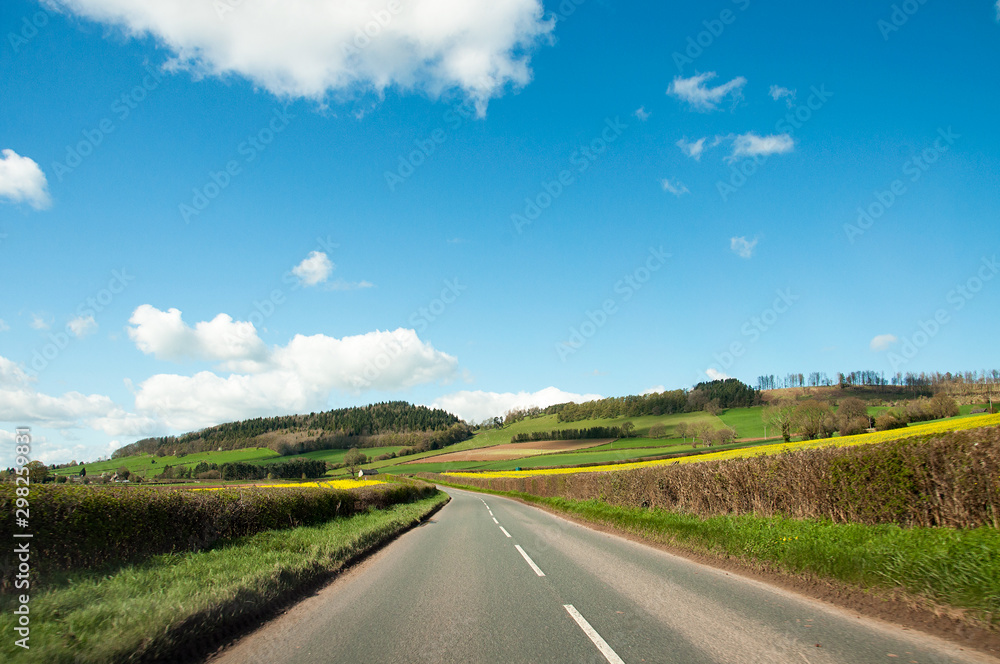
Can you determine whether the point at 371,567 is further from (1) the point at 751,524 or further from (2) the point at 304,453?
(2) the point at 304,453

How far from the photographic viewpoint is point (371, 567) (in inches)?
441

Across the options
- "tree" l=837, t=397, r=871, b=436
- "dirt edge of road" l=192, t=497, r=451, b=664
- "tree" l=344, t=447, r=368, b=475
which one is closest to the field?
"tree" l=344, t=447, r=368, b=475

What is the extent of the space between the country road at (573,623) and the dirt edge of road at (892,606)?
270mm

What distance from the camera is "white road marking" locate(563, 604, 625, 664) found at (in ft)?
15.9

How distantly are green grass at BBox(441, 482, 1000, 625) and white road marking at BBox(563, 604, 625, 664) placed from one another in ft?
13.5

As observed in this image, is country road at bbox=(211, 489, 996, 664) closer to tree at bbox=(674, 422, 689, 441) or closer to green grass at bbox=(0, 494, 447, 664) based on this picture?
green grass at bbox=(0, 494, 447, 664)

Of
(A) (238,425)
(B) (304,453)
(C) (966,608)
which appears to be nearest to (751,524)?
(C) (966,608)

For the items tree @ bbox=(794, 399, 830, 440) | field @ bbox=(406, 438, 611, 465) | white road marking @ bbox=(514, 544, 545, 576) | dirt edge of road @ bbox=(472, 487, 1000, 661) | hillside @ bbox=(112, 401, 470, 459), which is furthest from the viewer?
hillside @ bbox=(112, 401, 470, 459)

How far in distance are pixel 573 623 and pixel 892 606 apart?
4162mm

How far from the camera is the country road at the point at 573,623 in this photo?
5.00 m

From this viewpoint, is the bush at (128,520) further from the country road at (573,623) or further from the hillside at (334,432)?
the hillside at (334,432)

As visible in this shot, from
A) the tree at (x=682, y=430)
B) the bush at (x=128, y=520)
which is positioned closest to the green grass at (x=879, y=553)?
the bush at (x=128, y=520)

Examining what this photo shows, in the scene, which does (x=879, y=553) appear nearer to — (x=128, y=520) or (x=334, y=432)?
(x=128, y=520)

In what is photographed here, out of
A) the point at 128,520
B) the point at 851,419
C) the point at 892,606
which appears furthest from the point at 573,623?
the point at 851,419
